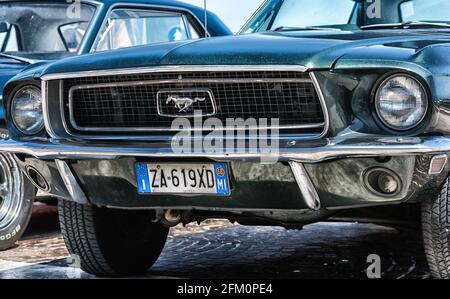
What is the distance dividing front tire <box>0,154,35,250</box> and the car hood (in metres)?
1.70

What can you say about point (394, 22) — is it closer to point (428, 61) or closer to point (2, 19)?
point (428, 61)

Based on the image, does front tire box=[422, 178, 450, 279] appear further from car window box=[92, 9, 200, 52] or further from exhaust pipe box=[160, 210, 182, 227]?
car window box=[92, 9, 200, 52]

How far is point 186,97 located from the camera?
4.42m

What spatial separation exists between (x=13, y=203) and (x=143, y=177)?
2093 mm

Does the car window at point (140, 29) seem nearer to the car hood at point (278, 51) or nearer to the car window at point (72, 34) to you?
the car window at point (72, 34)

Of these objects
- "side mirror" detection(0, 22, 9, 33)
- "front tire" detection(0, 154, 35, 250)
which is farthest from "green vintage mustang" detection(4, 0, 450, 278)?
"side mirror" detection(0, 22, 9, 33)

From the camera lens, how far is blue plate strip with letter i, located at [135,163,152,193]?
4.48m

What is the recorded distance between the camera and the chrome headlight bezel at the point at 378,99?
3973 millimetres

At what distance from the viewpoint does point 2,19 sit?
7262 mm

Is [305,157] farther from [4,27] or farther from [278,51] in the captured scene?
[4,27]

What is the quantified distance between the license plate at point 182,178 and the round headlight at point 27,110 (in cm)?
71

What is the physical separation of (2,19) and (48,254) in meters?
1.98

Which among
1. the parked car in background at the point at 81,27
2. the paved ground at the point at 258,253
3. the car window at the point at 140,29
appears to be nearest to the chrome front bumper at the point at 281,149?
the paved ground at the point at 258,253
